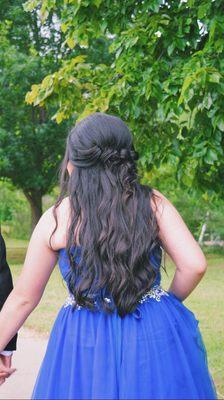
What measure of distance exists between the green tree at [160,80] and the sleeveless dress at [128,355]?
7.92ft

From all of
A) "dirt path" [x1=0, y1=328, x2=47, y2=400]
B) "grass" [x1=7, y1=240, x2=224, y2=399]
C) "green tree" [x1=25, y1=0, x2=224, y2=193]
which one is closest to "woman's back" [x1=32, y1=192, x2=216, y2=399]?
"green tree" [x1=25, y1=0, x2=224, y2=193]

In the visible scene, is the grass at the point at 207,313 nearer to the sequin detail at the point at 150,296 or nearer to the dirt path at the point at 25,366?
the dirt path at the point at 25,366

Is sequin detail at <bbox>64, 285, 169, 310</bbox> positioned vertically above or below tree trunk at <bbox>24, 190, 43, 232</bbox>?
above

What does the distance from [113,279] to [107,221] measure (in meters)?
0.23

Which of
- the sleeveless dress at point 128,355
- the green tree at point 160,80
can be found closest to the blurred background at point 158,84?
the green tree at point 160,80

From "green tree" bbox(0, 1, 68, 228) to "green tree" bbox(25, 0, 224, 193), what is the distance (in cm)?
1230

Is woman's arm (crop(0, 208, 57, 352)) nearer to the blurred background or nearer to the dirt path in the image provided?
the blurred background

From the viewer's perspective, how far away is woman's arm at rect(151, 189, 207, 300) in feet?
8.57

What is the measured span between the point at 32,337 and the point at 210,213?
760 inches

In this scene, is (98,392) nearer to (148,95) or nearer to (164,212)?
(164,212)

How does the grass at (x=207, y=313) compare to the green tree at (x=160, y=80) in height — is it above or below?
below

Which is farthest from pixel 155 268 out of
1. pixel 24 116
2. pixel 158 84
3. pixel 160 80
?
pixel 24 116

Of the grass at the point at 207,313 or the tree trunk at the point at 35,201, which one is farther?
the tree trunk at the point at 35,201

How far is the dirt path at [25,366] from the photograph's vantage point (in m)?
5.58
